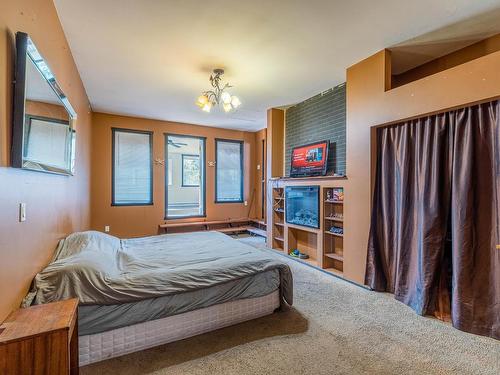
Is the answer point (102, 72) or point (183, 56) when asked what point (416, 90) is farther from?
point (102, 72)

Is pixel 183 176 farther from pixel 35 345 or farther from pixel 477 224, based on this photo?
pixel 477 224

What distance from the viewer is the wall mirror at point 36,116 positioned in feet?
4.56

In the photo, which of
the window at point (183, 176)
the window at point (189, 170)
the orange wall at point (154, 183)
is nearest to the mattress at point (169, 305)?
the orange wall at point (154, 183)

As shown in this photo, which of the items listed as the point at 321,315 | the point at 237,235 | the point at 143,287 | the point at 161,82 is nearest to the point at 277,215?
the point at 237,235

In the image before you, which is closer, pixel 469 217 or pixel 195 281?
pixel 195 281

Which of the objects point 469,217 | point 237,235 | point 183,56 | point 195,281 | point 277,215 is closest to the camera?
point 195,281

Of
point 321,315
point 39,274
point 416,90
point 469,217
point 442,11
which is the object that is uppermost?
point 442,11

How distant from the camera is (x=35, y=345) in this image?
1.19 metres

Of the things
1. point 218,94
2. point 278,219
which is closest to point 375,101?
point 218,94

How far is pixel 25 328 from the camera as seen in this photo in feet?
4.09

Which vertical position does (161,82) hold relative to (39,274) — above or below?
above

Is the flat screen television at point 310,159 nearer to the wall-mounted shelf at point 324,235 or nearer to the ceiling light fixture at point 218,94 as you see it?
the wall-mounted shelf at point 324,235

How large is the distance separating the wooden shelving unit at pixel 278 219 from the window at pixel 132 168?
291 cm

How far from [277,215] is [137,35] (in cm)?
378
